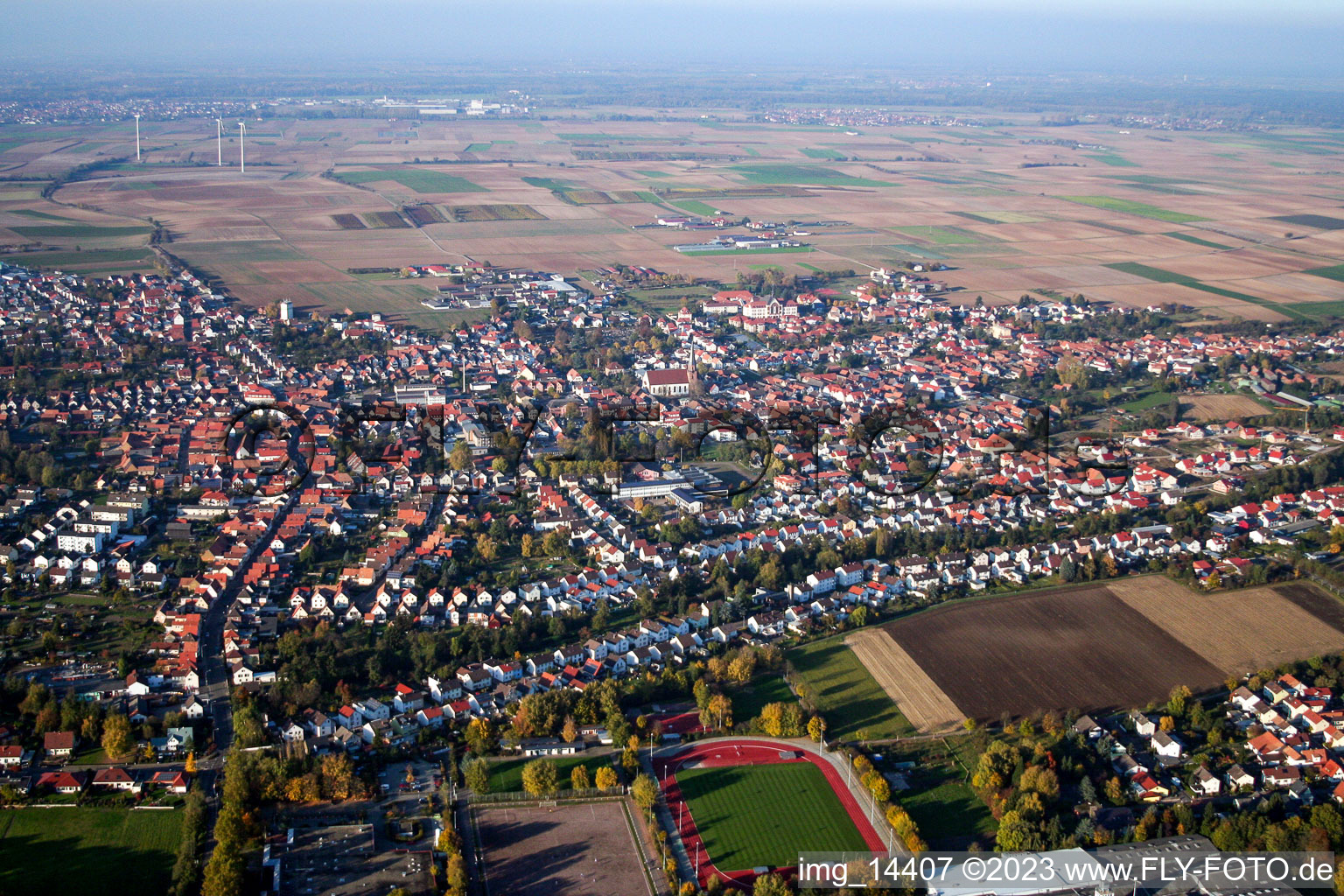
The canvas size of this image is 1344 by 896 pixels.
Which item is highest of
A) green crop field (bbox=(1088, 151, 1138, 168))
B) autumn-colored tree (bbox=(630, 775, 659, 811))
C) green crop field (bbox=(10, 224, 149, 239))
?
green crop field (bbox=(1088, 151, 1138, 168))

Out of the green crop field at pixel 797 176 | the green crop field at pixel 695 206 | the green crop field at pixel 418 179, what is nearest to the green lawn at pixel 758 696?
the green crop field at pixel 695 206

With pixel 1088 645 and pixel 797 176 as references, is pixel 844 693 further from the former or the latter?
pixel 797 176

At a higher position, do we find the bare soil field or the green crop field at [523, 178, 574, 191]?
the green crop field at [523, 178, 574, 191]

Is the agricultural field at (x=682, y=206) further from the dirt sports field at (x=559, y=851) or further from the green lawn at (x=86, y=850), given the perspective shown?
the dirt sports field at (x=559, y=851)

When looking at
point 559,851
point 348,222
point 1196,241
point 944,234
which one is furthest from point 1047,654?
point 348,222

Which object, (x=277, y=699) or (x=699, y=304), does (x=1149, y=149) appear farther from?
(x=277, y=699)

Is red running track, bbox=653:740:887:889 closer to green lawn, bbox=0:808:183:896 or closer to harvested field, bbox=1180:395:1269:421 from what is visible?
green lawn, bbox=0:808:183:896

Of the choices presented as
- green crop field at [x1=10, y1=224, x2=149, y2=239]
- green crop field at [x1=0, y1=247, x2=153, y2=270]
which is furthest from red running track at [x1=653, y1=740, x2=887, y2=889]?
green crop field at [x1=10, y1=224, x2=149, y2=239]

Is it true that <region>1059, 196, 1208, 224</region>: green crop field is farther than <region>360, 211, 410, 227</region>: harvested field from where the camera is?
Yes
